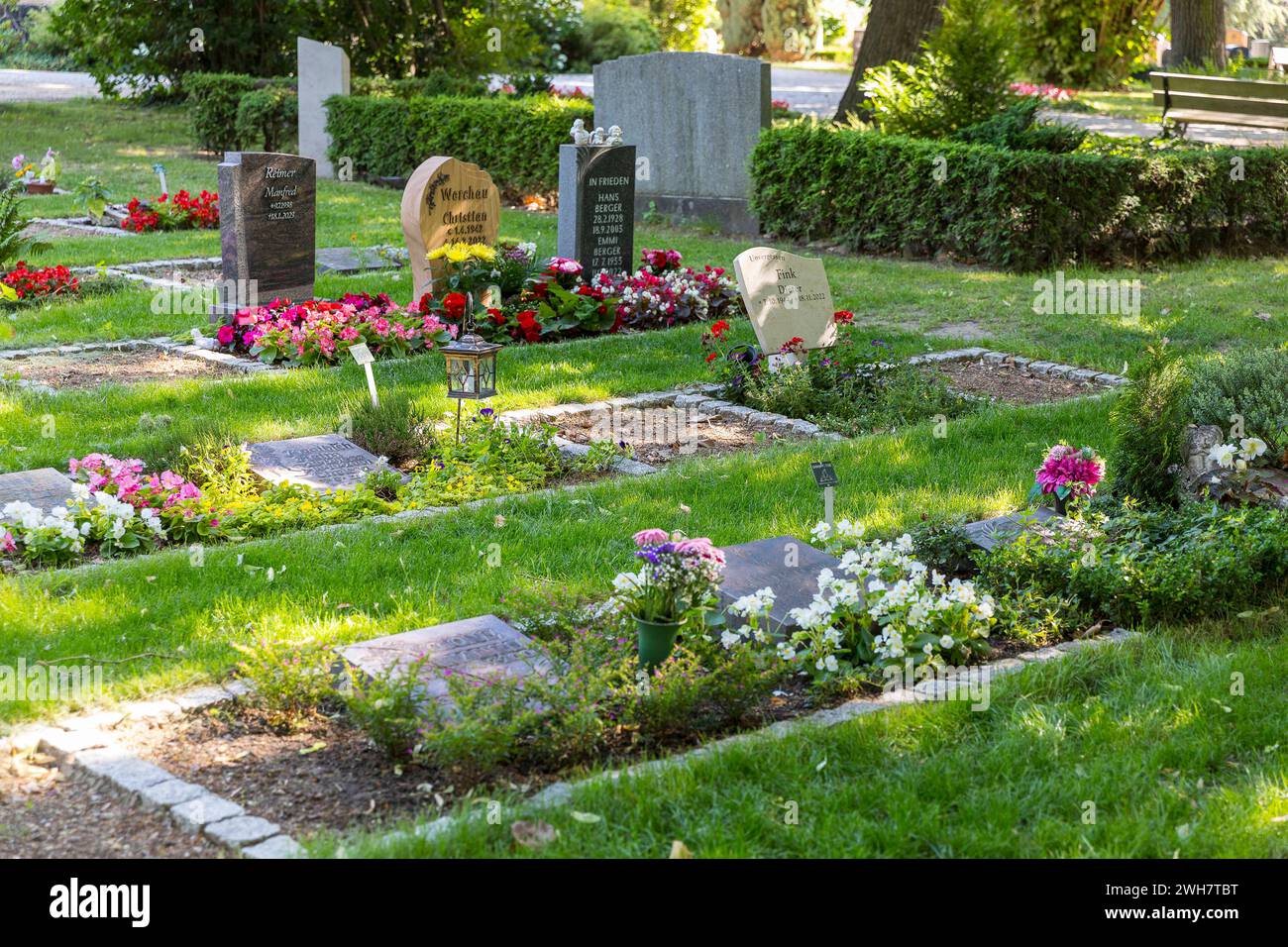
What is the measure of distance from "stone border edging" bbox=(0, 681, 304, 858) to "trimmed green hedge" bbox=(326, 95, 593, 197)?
13.4 meters

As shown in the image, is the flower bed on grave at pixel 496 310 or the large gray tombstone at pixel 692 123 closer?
the flower bed on grave at pixel 496 310

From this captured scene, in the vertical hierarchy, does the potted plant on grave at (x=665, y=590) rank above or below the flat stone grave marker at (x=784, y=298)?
below

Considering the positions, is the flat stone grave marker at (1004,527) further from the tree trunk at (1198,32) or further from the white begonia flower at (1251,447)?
the tree trunk at (1198,32)

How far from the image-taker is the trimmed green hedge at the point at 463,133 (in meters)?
17.2

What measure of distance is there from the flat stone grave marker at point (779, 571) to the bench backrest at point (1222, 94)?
1394 cm

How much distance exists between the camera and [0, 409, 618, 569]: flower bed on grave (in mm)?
5812

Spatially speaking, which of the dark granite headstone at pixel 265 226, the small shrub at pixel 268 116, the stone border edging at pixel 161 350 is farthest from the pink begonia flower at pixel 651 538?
the small shrub at pixel 268 116

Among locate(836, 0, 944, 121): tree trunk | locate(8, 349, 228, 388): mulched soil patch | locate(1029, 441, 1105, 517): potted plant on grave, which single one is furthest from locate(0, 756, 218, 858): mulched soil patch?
locate(836, 0, 944, 121): tree trunk

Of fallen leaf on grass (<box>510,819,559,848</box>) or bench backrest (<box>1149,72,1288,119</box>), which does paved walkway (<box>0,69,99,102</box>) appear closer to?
bench backrest (<box>1149,72,1288,119</box>)

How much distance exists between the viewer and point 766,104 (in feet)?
50.5

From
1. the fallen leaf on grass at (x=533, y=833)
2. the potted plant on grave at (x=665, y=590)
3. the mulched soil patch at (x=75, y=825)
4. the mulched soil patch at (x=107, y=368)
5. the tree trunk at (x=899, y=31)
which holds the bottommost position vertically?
the mulched soil patch at (x=75, y=825)

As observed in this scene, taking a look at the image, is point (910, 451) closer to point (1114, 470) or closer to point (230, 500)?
point (1114, 470)

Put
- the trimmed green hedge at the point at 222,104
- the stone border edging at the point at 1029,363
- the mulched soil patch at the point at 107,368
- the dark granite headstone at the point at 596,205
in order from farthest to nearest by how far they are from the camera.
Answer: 1. the trimmed green hedge at the point at 222,104
2. the dark granite headstone at the point at 596,205
3. the stone border edging at the point at 1029,363
4. the mulched soil patch at the point at 107,368

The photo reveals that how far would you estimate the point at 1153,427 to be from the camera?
590 centimetres
